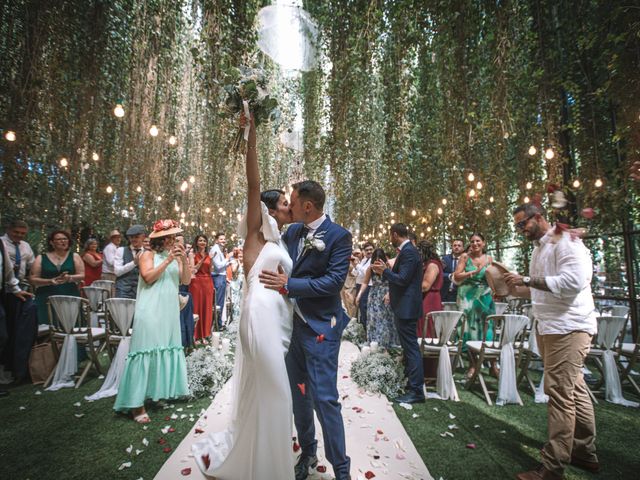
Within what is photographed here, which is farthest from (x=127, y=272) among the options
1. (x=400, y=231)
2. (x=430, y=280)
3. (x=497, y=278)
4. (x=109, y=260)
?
(x=497, y=278)

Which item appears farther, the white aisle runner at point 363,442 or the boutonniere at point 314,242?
the white aisle runner at point 363,442

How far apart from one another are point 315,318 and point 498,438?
208cm

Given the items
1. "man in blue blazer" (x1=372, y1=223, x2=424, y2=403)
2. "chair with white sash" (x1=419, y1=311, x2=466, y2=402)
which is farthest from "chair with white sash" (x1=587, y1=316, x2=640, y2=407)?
"man in blue blazer" (x1=372, y1=223, x2=424, y2=403)

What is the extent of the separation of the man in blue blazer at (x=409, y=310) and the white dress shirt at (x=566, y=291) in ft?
4.35

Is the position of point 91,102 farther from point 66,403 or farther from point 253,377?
point 253,377

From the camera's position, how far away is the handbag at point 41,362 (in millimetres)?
4121

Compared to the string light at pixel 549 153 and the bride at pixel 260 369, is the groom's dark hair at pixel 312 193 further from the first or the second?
the string light at pixel 549 153

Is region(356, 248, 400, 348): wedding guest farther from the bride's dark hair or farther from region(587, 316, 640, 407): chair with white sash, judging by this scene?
the bride's dark hair

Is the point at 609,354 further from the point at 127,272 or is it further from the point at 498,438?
the point at 127,272

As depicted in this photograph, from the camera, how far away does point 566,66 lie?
5.36 m

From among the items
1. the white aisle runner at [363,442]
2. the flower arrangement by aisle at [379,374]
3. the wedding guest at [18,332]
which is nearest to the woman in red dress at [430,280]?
the flower arrangement by aisle at [379,374]

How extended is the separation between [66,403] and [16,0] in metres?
4.16

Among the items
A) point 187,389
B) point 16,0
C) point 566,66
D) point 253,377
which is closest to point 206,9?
point 16,0

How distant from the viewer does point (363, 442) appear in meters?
2.72
